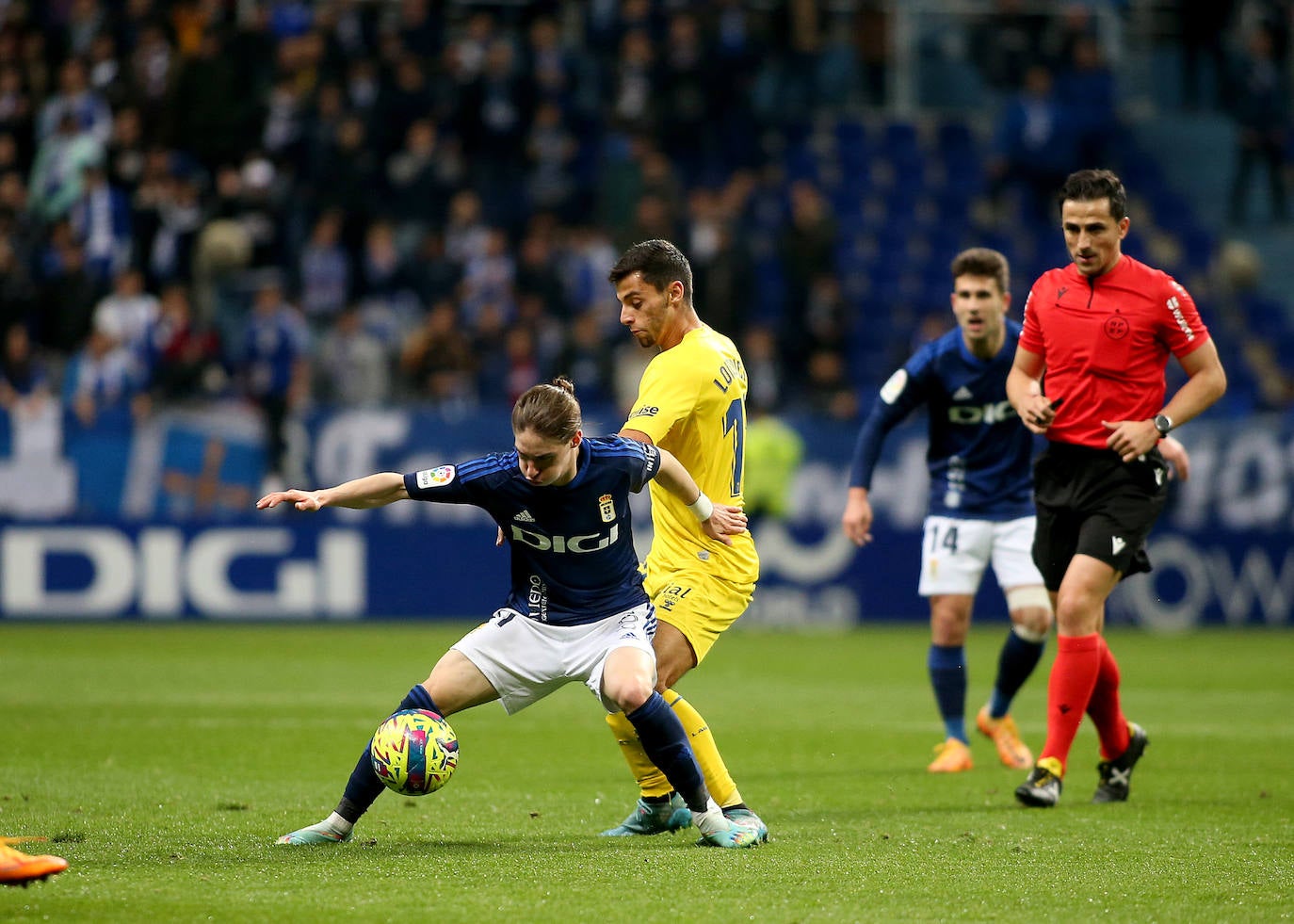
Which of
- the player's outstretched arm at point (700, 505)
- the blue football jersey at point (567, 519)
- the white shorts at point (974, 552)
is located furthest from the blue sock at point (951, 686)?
the blue football jersey at point (567, 519)

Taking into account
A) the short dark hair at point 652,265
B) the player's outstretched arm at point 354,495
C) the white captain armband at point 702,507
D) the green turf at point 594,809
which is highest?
the short dark hair at point 652,265

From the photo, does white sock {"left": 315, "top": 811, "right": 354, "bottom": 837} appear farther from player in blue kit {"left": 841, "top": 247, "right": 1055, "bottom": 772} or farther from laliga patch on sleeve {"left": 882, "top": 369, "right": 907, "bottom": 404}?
laliga patch on sleeve {"left": 882, "top": 369, "right": 907, "bottom": 404}

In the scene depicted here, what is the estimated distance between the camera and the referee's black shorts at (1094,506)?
24.1ft

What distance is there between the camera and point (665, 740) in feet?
20.1

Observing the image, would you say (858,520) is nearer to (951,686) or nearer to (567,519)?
(951,686)

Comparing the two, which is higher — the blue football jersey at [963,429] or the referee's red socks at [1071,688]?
the blue football jersey at [963,429]

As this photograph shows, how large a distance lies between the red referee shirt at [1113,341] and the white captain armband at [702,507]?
1925 mm

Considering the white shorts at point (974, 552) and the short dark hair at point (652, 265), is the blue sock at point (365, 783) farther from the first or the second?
the white shorts at point (974, 552)

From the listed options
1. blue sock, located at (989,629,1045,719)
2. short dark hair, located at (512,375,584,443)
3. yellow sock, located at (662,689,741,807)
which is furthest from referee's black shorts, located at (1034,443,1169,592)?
short dark hair, located at (512,375,584,443)

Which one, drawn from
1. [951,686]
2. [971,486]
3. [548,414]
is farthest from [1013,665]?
[548,414]

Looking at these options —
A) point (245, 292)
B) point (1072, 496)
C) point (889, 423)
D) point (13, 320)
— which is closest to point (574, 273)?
point (245, 292)

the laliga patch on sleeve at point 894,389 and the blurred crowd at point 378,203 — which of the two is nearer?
the laliga patch on sleeve at point 894,389

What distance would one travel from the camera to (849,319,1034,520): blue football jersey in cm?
894

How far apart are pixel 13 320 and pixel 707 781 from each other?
43.0 feet
